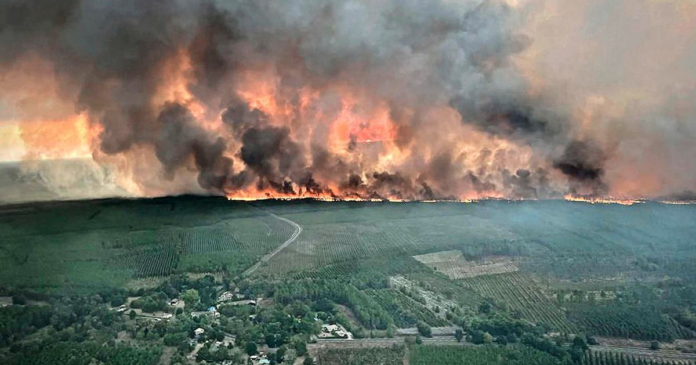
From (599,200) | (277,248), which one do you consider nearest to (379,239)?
(277,248)

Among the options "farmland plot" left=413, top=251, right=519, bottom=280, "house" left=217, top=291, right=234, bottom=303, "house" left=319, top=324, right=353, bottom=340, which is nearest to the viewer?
"house" left=319, top=324, right=353, bottom=340

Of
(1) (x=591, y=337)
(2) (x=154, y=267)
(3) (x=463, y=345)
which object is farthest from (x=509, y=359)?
(2) (x=154, y=267)

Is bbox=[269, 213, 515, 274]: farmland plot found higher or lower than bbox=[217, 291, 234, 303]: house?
higher

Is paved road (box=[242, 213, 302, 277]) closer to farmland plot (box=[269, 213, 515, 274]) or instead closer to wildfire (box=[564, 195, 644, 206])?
farmland plot (box=[269, 213, 515, 274])

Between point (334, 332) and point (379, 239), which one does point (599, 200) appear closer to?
point (379, 239)

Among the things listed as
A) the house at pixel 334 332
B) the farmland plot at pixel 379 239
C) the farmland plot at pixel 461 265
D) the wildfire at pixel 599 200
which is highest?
the wildfire at pixel 599 200

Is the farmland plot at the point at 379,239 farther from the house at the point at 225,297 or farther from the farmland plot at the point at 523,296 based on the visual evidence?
the farmland plot at the point at 523,296

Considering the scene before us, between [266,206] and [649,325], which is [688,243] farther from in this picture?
[266,206]

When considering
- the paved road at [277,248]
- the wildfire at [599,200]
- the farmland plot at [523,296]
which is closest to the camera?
the farmland plot at [523,296]

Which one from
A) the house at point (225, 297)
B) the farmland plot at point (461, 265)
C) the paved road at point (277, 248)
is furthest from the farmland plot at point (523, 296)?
the house at point (225, 297)

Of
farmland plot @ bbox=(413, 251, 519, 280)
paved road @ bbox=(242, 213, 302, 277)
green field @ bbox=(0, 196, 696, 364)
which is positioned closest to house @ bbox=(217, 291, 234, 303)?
green field @ bbox=(0, 196, 696, 364)

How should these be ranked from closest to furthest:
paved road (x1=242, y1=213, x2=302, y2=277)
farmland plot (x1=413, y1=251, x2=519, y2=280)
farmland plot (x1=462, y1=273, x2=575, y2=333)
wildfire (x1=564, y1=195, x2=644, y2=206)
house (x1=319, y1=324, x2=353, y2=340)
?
house (x1=319, y1=324, x2=353, y2=340) < farmland plot (x1=462, y1=273, x2=575, y2=333) < farmland plot (x1=413, y1=251, x2=519, y2=280) < paved road (x1=242, y1=213, x2=302, y2=277) < wildfire (x1=564, y1=195, x2=644, y2=206)

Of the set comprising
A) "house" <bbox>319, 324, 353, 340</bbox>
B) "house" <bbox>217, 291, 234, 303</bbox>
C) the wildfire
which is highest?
the wildfire
